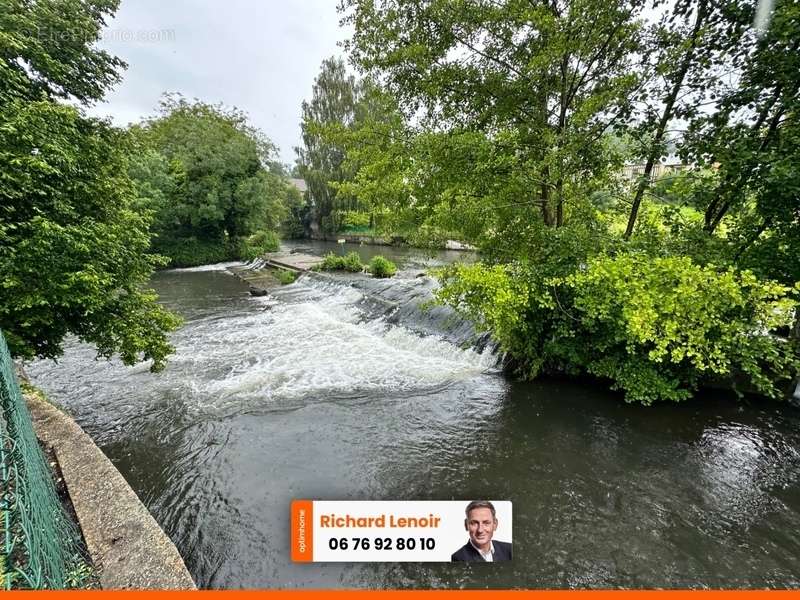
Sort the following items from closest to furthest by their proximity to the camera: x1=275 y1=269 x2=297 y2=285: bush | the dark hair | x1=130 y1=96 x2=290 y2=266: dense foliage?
the dark hair
x1=275 y1=269 x2=297 y2=285: bush
x1=130 y1=96 x2=290 y2=266: dense foliage

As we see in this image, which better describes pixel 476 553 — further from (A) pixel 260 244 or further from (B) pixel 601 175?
(A) pixel 260 244

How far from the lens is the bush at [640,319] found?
4.04 meters

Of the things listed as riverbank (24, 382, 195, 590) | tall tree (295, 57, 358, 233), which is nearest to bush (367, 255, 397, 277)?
riverbank (24, 382, 195, 590)

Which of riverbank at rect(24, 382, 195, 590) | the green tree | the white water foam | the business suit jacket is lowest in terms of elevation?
the white water foam

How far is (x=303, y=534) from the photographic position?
3492 millimetres

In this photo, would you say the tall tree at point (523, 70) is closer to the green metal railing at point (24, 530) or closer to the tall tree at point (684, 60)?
the tall tree at point (684, 60)

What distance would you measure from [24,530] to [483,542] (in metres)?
3.38

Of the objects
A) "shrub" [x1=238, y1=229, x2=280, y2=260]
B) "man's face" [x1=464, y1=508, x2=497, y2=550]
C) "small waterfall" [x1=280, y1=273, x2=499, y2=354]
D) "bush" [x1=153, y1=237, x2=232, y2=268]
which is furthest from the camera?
"shrub" [x1=238, y1=229, x2=280, y2=260]

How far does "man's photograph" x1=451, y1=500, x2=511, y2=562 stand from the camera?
129 inches

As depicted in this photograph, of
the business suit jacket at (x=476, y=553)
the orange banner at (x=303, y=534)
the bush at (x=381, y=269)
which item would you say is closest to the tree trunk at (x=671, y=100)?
the business suit jacket at (x=476, y=553)

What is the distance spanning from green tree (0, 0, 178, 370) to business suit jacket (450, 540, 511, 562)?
16.6ft

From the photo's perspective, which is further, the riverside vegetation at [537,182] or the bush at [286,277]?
the bush at [286,277]

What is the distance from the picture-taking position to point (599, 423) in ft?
18.3

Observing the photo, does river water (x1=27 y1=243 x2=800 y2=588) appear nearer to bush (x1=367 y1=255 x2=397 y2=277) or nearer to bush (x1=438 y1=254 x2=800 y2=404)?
bush (x1=438 y1=254 x2=800 y2=404)
